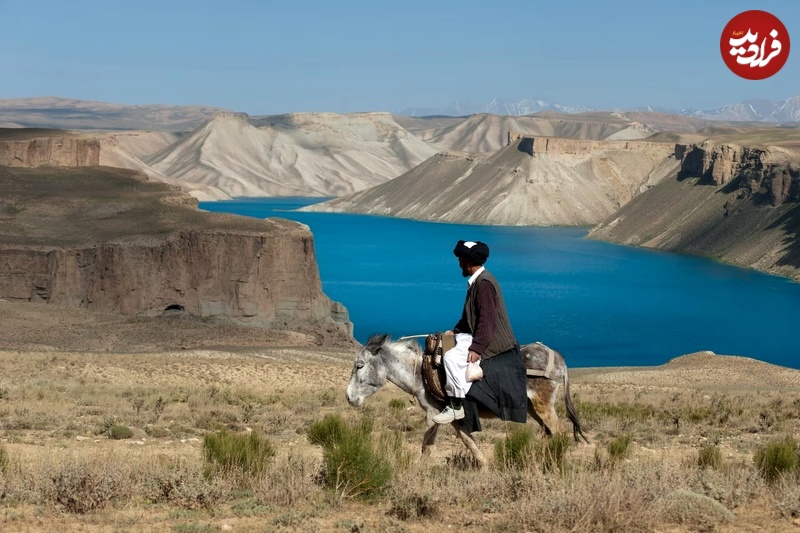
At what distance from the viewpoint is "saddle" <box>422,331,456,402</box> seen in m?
10.6

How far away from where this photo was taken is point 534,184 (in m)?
167

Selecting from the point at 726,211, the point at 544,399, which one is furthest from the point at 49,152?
the point at 726,211

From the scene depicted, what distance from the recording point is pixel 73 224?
51094mm

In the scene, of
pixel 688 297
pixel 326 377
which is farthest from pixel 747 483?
pixel 688 297

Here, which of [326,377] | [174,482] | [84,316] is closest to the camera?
[174,482]

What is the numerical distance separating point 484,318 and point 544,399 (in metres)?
1.56

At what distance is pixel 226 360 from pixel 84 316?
10.8 m

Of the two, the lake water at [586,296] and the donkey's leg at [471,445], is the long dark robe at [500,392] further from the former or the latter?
the lake water at [586,296]

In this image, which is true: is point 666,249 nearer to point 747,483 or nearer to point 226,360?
point 226,360

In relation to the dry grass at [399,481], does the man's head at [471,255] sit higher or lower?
higher

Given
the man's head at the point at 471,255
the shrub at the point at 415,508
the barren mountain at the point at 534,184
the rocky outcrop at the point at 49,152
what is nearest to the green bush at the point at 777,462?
the man's head at the point at 471,255

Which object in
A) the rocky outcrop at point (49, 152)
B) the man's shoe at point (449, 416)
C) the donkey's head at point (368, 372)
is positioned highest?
the rocky outcrop at point (49, 152)

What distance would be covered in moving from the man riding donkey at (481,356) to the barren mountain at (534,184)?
150 m

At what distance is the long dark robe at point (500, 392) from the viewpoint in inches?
412
